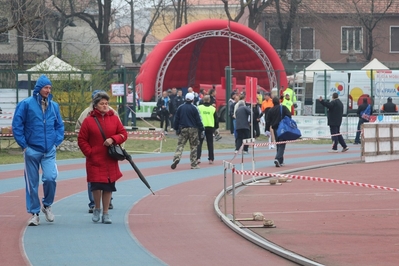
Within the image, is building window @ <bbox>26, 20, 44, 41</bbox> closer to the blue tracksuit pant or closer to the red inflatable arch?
the blue tracksuit pant

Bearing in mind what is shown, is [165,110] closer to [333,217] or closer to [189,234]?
[333,217]

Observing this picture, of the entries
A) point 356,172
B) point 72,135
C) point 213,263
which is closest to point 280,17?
point 72,135

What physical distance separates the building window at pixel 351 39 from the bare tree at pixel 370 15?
1.40 metres

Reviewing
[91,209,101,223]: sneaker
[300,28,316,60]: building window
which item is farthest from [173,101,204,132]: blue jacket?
[300,28,316,60]: building window

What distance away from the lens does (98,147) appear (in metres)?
11.2

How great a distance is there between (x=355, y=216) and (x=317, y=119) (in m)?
19.3

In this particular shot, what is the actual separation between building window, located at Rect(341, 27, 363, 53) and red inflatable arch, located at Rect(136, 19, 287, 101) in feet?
72.0

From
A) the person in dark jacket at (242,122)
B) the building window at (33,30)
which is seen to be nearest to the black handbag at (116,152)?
the building window at (33,30)

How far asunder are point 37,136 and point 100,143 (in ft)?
2.75

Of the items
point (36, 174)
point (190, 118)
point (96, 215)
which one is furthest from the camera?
point (190, 118)

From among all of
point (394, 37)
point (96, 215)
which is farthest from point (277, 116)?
point (394, 37)

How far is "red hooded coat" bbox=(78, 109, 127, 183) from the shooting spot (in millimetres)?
11164

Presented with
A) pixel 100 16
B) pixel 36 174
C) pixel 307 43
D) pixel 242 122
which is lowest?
pixel 36 174

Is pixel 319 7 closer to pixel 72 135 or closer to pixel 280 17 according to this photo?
pixel 280 17
